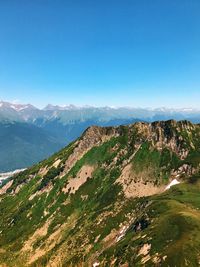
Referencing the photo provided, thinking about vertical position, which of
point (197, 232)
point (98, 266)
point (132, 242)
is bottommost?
point (98, 266)

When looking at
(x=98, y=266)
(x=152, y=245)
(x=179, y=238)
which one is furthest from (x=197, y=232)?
(x=98, y=266)

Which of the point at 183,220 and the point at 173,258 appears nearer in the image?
the point at 173,258

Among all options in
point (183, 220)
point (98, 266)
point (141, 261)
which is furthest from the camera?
point (98, 266)

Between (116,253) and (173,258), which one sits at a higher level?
(173,258)

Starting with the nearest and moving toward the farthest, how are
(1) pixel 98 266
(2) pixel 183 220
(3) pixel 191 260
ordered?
1. (3) pixel 191 260
2. (2) pixel 183 220
3. (1) pixel 98 266

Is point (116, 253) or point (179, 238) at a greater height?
point (179, 238)

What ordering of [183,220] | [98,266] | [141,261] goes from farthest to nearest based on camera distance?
[98,266], [183,220], [141,261]

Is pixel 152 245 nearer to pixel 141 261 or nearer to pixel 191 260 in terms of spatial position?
pixel 141 261

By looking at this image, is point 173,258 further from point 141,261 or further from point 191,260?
point 141,261

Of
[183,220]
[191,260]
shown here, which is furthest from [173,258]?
[183,220]
